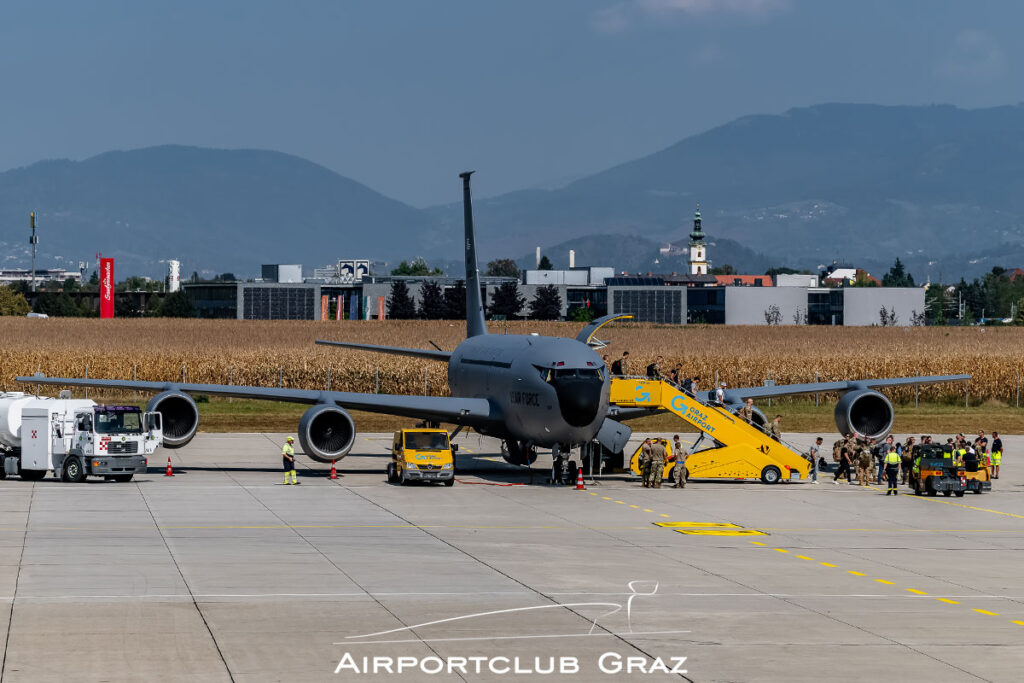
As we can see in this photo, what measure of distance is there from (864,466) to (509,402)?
13.6 m

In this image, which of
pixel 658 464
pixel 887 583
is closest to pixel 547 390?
pixel 658 464

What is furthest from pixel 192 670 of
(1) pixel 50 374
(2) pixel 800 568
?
(1) pixel 50 374

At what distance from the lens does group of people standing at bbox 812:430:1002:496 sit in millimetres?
50188

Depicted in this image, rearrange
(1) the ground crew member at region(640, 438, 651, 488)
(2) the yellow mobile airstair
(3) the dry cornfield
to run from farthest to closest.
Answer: (3) the dry cornfield
(2) the yellow mobile airstair
(1) the ground crew member at region(640, 438, 651, 488)

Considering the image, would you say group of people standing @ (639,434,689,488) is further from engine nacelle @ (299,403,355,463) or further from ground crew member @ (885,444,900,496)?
engine nacelle @ (299,403,355,463)

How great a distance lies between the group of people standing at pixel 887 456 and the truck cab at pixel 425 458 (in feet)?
47.3

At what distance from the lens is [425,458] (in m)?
49.7

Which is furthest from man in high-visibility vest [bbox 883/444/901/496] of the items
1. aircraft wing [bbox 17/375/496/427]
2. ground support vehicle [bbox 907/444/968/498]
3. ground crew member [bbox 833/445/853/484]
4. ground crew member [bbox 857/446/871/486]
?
aircraft wing [bbox 17/375/496/427]

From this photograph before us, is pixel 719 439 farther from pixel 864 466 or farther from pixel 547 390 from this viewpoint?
pixel 547 390

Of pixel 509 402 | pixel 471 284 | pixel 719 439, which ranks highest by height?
pixel 471 284

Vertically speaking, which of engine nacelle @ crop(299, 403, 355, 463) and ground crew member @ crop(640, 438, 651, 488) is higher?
engine nacelle @ crop(299, 403, 355, 463)

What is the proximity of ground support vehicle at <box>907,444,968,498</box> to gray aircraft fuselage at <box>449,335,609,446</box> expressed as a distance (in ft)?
36.5

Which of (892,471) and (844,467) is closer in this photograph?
(892,471)

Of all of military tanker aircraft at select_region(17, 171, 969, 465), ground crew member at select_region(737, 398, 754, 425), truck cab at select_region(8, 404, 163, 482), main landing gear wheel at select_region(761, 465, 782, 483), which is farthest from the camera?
ground crew member at select_region(737, 398, 754, 425)
